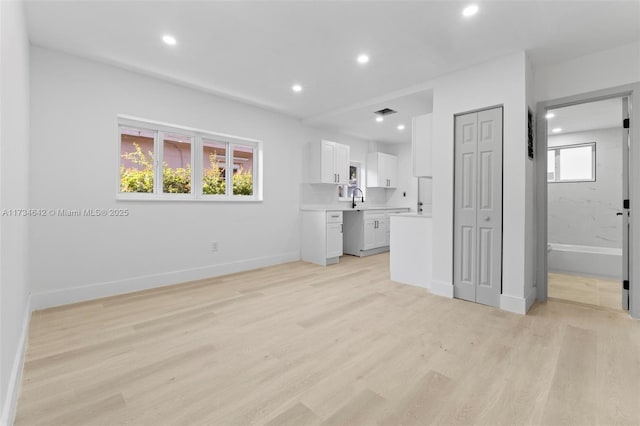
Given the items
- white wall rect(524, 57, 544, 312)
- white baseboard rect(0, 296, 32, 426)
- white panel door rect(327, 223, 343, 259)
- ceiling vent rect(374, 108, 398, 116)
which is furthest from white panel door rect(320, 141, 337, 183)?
white baseboard rect(0, 296, 32, 426)

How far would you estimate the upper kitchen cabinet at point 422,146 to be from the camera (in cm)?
349

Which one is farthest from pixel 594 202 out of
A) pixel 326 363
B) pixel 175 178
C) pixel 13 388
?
pixel 13 388

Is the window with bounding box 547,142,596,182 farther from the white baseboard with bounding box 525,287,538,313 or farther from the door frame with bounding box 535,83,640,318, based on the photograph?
the white baseboard with bounding box 525,287,538,313

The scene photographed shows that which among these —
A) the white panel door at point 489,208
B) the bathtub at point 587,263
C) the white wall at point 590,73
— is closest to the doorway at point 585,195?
the bathtub at point 587,263

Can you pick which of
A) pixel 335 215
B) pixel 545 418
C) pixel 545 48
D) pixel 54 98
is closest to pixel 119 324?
pixel 54 98

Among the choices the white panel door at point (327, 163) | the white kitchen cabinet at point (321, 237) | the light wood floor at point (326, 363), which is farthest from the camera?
the white panel door at point (327, 163)

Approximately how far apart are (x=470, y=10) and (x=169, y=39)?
258cm

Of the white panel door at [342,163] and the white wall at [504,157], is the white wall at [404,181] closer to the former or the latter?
the white panel door at [342,163]

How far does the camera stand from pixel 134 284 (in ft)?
11.0

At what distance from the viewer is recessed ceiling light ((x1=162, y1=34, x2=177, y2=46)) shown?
261cm

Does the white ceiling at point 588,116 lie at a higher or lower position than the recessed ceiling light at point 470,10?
lower

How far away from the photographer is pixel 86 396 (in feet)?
5.07

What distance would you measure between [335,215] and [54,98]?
150 inches

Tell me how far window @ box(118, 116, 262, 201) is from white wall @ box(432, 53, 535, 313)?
9.11 ft
